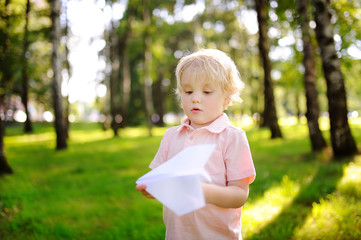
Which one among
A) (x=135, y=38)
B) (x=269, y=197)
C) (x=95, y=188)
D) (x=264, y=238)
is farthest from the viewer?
(x=135, y=38)

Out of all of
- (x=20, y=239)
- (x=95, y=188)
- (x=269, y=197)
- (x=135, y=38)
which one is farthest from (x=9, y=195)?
(x=135, y=38)

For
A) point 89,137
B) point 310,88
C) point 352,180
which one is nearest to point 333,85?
point 310,88

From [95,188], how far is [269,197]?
11.3 feet

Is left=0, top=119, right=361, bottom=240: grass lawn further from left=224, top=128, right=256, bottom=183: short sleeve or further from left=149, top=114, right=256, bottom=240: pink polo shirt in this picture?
left=224, top=128, right=256, bottom=183: short sleeve

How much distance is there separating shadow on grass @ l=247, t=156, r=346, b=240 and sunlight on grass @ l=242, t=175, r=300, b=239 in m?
0.07

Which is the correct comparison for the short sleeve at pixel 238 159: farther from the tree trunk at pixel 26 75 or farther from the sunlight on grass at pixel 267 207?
the tree trunk at pixel 26 75

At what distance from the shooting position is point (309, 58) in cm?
838

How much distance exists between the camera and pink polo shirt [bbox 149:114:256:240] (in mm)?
1645

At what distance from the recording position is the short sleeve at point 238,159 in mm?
1624

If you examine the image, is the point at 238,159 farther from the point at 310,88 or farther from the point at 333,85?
the point at 310,88

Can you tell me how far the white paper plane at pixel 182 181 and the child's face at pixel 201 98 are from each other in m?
0.41

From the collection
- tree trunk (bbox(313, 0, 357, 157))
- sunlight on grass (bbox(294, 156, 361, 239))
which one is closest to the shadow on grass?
sunlight on grass (bbox(294, 156, 361, 239))

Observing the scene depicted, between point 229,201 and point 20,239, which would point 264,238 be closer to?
point 229,201

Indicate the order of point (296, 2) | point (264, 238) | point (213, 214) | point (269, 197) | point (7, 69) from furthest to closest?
point (296, 2) < point (7, 69) < point (269, 197) < point (264, 238) < point (213, 214)
